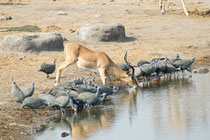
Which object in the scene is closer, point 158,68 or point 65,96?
point 65,96

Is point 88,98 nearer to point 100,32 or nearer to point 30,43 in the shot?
point 30,43

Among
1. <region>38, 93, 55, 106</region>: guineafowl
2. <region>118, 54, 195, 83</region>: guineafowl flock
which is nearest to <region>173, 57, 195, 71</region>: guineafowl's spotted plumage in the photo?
<region>118, 54, 195, 83</region>: guineafowl flock

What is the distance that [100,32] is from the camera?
19047mm

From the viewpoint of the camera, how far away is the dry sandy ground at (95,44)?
10.9 metres

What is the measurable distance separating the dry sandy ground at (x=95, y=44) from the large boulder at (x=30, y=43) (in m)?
0.31

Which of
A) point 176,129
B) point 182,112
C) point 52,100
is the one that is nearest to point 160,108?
Result: point 182,112

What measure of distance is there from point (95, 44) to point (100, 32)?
640mm

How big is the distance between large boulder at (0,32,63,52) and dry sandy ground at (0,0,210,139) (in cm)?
31

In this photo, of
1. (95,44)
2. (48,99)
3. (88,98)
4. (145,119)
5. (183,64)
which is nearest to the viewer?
(145,119)

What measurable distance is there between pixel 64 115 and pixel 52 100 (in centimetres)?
40

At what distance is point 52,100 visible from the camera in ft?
34.2

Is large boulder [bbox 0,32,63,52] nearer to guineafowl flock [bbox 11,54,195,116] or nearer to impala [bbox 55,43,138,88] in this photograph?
impala [bbox 55,43,138,88]

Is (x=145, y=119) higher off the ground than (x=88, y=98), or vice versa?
(x=88, y=98)

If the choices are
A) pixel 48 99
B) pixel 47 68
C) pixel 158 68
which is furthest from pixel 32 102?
pixel 158 68
